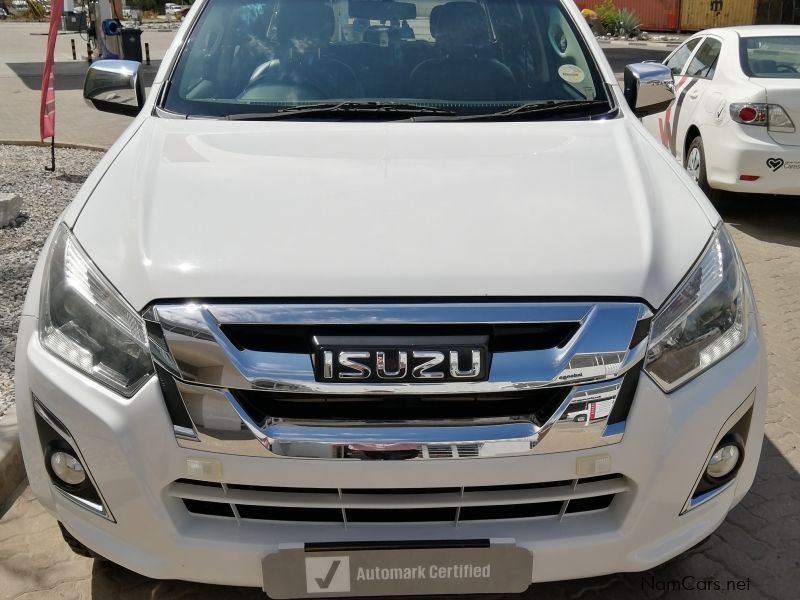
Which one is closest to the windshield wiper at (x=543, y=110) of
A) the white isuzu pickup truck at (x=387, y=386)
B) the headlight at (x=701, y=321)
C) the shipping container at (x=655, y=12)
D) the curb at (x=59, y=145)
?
the white isuzu pickup truck at (x=387, y=386)

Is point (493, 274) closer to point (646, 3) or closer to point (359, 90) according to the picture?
point (359, 90)

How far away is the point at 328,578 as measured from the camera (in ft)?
7.06

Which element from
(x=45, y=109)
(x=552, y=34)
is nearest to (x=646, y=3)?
(x=45, y=109)

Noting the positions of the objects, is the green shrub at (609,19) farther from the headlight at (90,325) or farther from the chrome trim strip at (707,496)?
the headlight at (90,325)

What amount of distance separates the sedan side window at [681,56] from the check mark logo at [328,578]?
7.60 metres

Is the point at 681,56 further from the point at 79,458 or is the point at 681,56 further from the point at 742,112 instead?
the point at 79,458

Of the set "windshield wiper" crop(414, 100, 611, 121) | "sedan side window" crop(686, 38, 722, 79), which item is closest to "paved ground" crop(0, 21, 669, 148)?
"sedan side window" crop(686, 38, 722, 79)

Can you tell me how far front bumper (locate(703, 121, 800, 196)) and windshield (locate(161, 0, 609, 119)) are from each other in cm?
373

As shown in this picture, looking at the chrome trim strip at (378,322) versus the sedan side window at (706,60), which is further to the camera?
the sedan side window at (706,60)

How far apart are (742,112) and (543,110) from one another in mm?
4369

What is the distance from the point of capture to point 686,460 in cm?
220

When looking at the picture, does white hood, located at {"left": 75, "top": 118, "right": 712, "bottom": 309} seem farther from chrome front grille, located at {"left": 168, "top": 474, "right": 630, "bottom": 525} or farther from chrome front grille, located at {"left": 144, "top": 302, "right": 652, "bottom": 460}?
chrome front grille, located at {"left": 168, "top": 474, "right": 630, "bottom": 525}

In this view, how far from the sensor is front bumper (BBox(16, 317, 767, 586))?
2092 mm

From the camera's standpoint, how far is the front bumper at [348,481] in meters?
2.09
